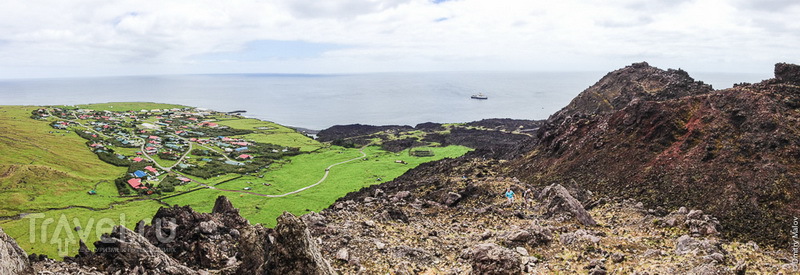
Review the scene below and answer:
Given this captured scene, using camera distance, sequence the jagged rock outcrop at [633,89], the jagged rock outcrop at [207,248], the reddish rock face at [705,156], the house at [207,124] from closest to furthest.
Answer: the jagged rock outcrop at [207,248], the reddish rock face at [705,156], the jagged rock outcrop at [633,89], the house at [207,124]

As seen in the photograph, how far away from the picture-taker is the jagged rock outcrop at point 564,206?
28.1 m

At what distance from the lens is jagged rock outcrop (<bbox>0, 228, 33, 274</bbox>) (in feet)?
45.9

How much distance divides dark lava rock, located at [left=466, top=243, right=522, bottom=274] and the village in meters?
62.5

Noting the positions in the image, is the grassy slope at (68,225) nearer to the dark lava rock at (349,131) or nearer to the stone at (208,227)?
the stone at (208,227)

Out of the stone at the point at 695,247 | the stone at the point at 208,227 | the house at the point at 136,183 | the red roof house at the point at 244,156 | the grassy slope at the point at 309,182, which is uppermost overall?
the stone at the point at 208,227

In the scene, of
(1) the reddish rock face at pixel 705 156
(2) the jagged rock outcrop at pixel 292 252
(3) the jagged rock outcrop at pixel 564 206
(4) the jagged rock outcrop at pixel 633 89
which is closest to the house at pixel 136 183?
(1) the reddish rock face at pixel 705 156

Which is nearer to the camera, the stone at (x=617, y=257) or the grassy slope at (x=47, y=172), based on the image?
the stone at (x=617, y=257)

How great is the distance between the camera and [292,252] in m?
15.1

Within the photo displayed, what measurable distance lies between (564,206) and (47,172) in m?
78.8

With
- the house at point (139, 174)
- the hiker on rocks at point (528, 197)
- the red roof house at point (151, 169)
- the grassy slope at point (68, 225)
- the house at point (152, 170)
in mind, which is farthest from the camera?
the red roof house at point (151, 169)

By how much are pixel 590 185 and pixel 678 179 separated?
7728mm

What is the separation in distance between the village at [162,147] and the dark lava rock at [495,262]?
62.5 meters

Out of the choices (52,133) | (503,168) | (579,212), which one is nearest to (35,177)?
(52,133)

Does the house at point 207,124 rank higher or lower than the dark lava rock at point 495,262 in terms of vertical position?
lower
